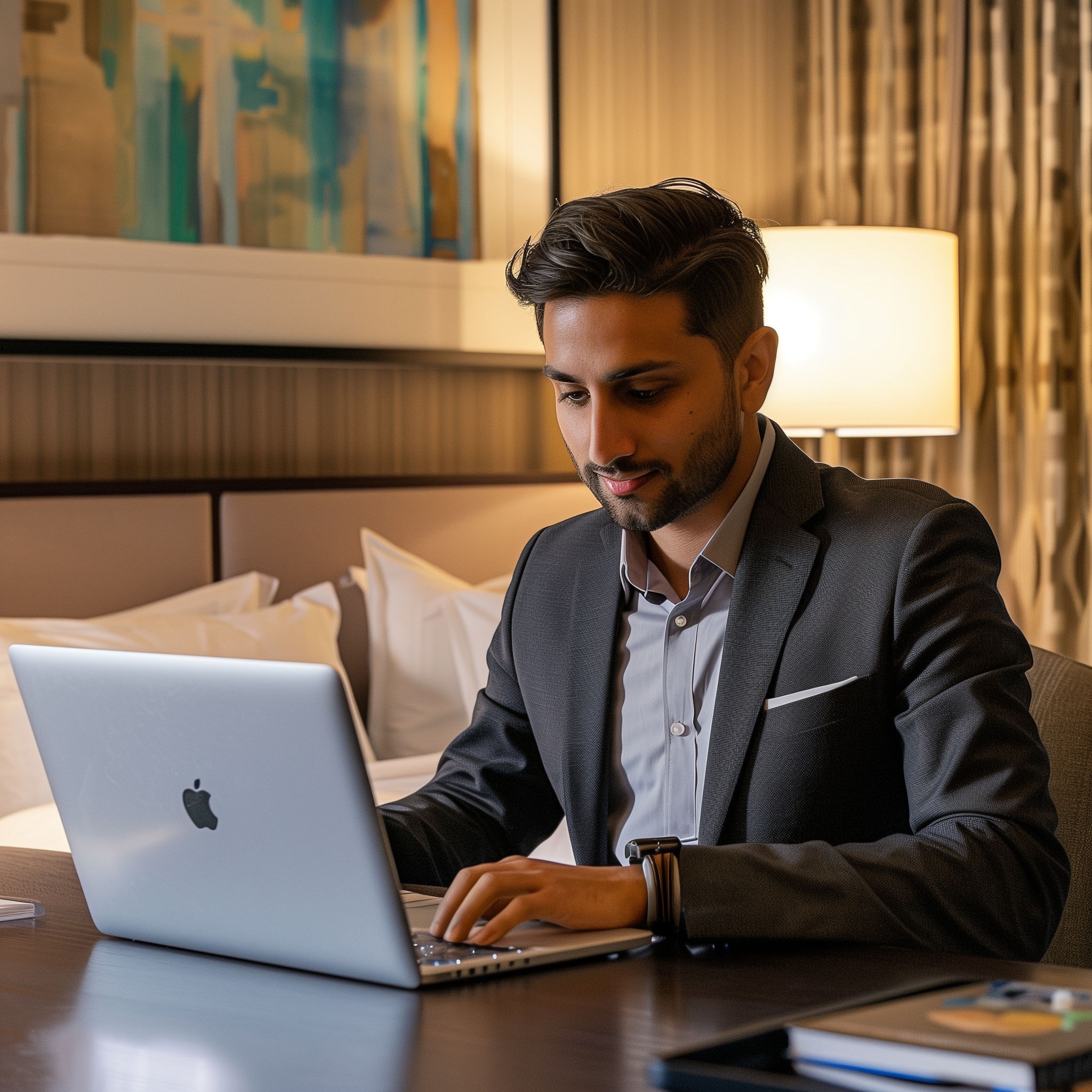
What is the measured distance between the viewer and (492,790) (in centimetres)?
162

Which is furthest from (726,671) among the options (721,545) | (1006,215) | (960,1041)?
(1006,215)

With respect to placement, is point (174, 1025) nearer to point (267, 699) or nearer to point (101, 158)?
point (267, 699)

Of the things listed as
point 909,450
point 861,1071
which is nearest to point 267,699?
point 861,1071

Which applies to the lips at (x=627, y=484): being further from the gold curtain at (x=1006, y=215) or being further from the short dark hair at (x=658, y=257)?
the gold curtain at (x=1006, y=215)

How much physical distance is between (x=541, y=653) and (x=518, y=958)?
586mm

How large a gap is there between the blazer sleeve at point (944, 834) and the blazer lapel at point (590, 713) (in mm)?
315

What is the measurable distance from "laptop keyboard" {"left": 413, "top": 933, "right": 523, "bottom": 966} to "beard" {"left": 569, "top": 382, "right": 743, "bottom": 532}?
52cm

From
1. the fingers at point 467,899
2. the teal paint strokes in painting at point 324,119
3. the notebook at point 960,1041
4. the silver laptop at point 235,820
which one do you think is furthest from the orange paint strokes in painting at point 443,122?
the notebook at point 960,1041

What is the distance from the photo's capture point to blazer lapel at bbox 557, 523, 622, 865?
5.05 feet

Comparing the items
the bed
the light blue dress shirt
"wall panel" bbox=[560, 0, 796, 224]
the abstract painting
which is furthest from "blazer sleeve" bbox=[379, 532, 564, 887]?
"wall panel" bbox=[560, 0, 796, 224]

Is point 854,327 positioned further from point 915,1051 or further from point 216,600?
point 915,1051

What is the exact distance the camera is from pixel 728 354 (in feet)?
5.07

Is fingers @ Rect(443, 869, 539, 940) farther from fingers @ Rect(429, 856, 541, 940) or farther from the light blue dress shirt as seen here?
the light blue dress shirt

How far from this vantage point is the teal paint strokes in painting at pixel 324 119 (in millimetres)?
3080
